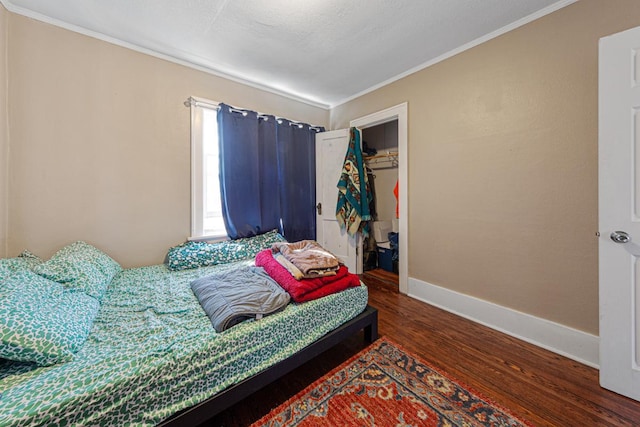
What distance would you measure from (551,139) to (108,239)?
12.4 ft

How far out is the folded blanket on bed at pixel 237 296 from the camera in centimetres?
129

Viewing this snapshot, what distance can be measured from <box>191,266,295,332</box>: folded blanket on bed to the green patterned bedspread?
47 millimetres

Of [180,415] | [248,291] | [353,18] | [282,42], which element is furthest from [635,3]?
[180,415]

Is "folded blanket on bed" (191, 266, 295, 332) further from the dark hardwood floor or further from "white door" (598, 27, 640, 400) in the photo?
"white door" (598, 27, 640, 400)

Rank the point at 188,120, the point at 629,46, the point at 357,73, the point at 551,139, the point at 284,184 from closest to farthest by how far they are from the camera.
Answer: the point at 629,46
the point at 551,139
the point at 188,120
the point at 357,73
the point at 284,184

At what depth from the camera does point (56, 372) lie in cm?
91

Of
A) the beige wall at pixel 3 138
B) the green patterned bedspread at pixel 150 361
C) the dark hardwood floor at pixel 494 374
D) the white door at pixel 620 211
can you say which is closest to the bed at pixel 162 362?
the green patterned bedspread at pixel 150 361

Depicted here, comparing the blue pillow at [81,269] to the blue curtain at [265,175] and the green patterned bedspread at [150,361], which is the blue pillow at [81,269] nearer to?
the green patterned bedspread at [150,361]

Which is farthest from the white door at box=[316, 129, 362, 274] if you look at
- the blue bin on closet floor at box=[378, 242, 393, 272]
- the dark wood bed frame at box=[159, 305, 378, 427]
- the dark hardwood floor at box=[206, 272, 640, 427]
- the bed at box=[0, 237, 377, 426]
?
the bed at box=[0, 237, 377, 426]

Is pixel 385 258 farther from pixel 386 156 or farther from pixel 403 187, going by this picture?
pixel 386 156

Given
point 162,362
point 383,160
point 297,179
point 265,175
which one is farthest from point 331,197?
point 162,362

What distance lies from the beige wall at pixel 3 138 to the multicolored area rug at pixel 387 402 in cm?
231

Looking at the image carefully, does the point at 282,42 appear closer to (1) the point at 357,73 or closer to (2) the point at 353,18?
(2) the point at 353,18

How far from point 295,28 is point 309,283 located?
82.0 inches
